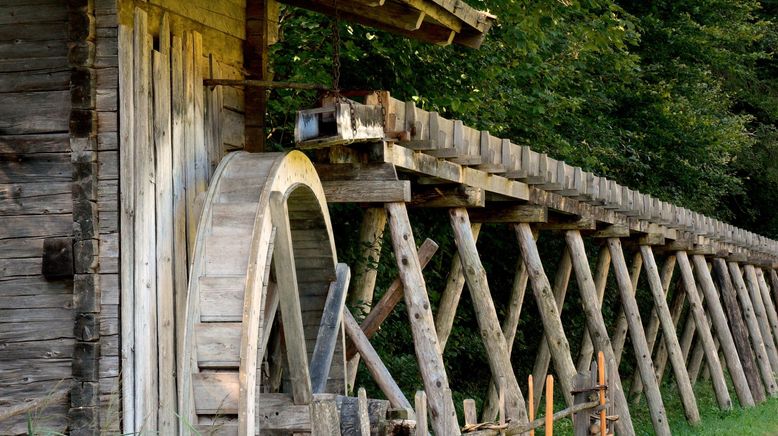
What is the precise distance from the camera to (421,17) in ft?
22.5

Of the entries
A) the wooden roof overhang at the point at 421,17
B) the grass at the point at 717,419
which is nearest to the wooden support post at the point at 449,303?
the wooden roof overhang at the point at 421,17

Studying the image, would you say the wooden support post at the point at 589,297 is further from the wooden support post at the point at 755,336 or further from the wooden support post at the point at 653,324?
the wooden support post at the point at 755,336

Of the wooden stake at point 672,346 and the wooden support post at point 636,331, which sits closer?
the wooden support post at point 636,331

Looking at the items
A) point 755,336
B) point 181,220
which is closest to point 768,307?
→ point 755,336

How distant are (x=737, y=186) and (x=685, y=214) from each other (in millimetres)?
8883

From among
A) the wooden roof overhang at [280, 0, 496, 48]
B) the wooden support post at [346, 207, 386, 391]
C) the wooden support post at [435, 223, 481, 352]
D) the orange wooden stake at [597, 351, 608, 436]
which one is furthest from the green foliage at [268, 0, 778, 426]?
the orange wooden stake at [597, 351, 608, 436]

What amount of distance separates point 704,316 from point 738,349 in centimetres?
158

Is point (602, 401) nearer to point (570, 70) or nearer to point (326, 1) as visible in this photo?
point (326, 1)

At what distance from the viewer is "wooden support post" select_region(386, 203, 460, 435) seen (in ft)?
25.4

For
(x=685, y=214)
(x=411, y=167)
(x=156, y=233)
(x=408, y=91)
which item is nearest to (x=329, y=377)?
(x=411, y=167)

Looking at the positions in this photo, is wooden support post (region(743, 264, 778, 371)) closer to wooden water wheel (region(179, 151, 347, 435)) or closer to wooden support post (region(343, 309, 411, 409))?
wooden support post (region(343, 309, 411, 409))

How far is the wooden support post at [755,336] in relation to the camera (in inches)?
647

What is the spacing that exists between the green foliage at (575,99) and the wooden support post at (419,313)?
1.69m

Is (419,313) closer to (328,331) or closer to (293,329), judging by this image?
(328,331)
